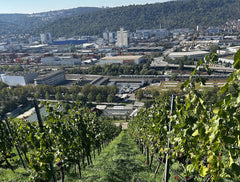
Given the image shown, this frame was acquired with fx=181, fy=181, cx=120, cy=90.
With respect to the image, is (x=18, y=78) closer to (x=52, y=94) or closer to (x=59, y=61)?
(x=52, y=94)

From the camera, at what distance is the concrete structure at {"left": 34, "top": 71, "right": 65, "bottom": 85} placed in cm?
6796

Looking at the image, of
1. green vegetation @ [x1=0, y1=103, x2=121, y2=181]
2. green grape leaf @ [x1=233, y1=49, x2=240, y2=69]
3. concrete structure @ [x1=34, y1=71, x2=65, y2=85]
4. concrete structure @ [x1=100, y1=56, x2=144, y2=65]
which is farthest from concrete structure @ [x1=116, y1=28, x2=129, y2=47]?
green grape leaf @ [x1=233, y1=49, x2=240, y2=69]

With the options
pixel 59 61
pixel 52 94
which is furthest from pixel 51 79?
pixel 59 61

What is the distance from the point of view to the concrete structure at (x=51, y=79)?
223 ft

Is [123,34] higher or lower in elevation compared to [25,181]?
higher

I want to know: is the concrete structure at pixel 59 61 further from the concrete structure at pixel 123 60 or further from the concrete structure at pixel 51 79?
the concrete structure at pixel 51 79

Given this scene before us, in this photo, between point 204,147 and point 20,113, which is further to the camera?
point 20,113

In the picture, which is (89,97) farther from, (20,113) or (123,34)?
(123,34)

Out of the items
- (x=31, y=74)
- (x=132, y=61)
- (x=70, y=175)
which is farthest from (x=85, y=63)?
(x=70, y=175)

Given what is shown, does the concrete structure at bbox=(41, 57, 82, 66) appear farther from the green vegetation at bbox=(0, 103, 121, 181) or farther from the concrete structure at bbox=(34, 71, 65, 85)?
the green vegetation at bbox=(0, 103, 121, 181)

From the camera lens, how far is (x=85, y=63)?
105m

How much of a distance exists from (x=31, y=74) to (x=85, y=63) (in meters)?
36.0

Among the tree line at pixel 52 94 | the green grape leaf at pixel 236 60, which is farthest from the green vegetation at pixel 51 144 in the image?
the tree line at pixel 52 94

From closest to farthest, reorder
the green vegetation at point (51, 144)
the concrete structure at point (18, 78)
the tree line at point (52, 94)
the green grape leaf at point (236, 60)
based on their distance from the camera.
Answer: the green grape leaf at point (236, 60)
the green vegetation at point (51, 144)
the tree line at point (52, 94)
the concrete structure at point (18, 78)
